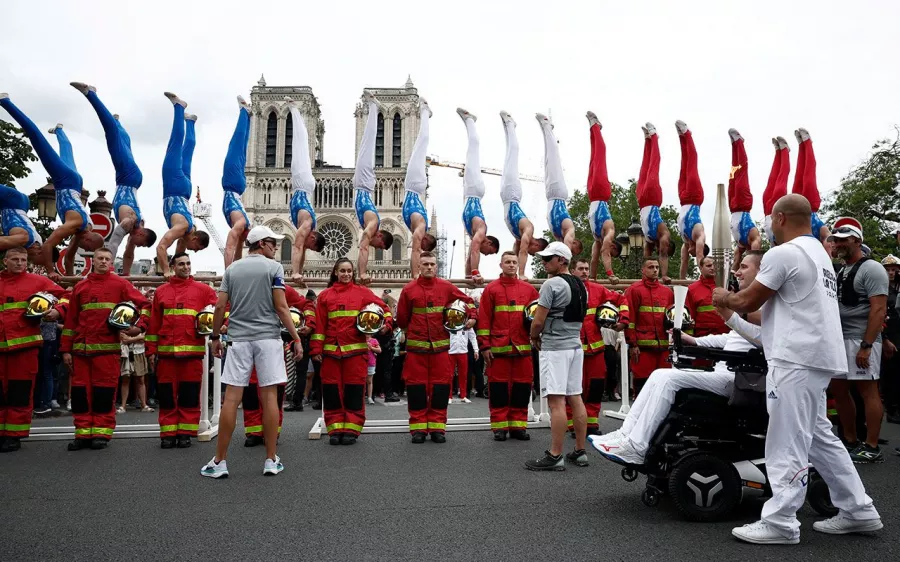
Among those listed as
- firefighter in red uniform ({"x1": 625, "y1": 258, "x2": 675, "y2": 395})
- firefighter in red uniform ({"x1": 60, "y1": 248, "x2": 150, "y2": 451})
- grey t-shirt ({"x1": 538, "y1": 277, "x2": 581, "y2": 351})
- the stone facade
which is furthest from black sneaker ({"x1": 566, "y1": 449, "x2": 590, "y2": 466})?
the stone facade

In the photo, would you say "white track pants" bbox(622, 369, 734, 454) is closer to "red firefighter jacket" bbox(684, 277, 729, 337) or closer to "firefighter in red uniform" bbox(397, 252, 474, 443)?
"firefighter in red uniform" bbox(397, 252, 474, 443)

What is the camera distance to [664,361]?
832 cm

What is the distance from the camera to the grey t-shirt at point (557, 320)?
6133mm

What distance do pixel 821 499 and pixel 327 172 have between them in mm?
85329

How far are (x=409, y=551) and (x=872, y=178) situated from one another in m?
30.6

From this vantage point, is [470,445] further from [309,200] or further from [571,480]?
[309,200]

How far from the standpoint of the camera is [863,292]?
6.43 m

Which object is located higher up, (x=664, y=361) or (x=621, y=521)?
(x=664, y=361)

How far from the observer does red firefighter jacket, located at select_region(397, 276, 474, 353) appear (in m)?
8.06

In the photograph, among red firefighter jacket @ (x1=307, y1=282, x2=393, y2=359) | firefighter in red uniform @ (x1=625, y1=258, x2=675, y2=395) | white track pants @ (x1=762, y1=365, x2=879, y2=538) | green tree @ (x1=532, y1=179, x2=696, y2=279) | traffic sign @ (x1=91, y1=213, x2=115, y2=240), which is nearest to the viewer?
white track pants @ (x1=762, y1=365, x2=879, y2=538)

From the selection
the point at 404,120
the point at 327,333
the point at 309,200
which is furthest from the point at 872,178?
the point at 404,120

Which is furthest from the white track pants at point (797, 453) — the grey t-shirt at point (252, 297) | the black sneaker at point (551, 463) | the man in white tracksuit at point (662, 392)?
the grey t-shirt at point (252, 297)

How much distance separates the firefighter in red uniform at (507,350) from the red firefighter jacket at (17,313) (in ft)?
16.2

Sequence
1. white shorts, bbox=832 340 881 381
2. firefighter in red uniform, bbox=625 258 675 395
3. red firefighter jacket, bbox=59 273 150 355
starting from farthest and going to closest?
firefighter in red uniform, bbox=625 258 675 395
red firefighter jacket, bbox=59 273 150 355
white shorts, bbox=832 340 881 381
